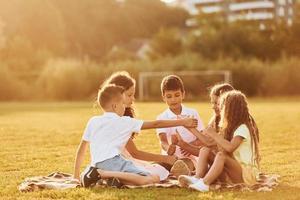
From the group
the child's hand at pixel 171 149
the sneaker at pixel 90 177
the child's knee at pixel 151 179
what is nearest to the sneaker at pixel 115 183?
the sneaker at pixel 90 177

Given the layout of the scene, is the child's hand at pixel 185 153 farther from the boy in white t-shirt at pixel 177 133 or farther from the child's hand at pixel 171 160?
the child's hand at pixel 171 160

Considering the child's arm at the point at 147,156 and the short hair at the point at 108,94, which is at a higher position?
the short hair at the point at 108,94

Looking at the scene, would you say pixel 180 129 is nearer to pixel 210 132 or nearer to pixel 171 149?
pixel 171 149

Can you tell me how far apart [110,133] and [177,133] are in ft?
3.36

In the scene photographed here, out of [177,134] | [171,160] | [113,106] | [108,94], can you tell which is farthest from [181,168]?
[108,94]

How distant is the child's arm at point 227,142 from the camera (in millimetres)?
6609

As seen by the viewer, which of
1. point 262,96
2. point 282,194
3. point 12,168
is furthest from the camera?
point 262,96

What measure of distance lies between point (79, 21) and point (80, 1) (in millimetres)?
2681

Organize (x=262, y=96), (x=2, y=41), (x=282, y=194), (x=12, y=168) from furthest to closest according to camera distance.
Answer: (x=2, y=41) < (x=262, y=96) < (x=12, y=168) < (x=282, y=194)

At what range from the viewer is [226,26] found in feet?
156

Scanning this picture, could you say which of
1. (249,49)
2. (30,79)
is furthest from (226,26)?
(30,79)

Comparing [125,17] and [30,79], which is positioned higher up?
[125,17]

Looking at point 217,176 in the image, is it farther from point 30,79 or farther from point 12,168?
point 30,79

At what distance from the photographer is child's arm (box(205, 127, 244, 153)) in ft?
21.7
